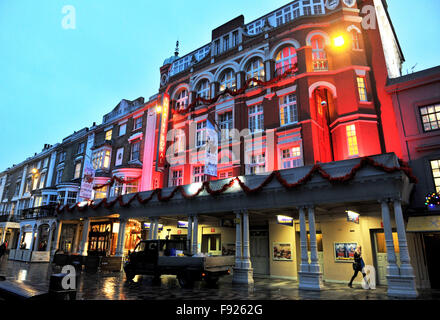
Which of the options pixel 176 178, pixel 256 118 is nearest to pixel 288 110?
pixel 256 118

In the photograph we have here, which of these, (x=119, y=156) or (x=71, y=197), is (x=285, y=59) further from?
(x=71, y=197)

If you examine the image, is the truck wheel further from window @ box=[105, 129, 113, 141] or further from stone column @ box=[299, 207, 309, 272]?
window @ box=[105, 129, 113, 141]

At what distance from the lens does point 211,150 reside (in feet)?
71.6

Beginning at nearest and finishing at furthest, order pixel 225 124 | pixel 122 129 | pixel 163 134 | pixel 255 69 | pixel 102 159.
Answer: pixel 255 69
pixel 225 124
pixel 163 134
pixel 102 159
pixel 122 129

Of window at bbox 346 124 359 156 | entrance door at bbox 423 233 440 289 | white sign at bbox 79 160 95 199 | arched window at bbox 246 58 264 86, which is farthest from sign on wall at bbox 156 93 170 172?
entrance door at bbox 423 233 440 289

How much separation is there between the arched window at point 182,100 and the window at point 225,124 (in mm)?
4790

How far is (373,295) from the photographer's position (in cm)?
1186

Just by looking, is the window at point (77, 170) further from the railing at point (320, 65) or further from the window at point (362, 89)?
the window at point (362, 89)

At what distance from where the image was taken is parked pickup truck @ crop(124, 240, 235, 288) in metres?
13.3

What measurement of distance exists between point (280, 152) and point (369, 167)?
24.5ft

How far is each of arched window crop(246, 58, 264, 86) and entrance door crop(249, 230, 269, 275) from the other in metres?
11.6

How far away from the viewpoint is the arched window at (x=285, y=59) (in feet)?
70.5

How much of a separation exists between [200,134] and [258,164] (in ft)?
21.2
